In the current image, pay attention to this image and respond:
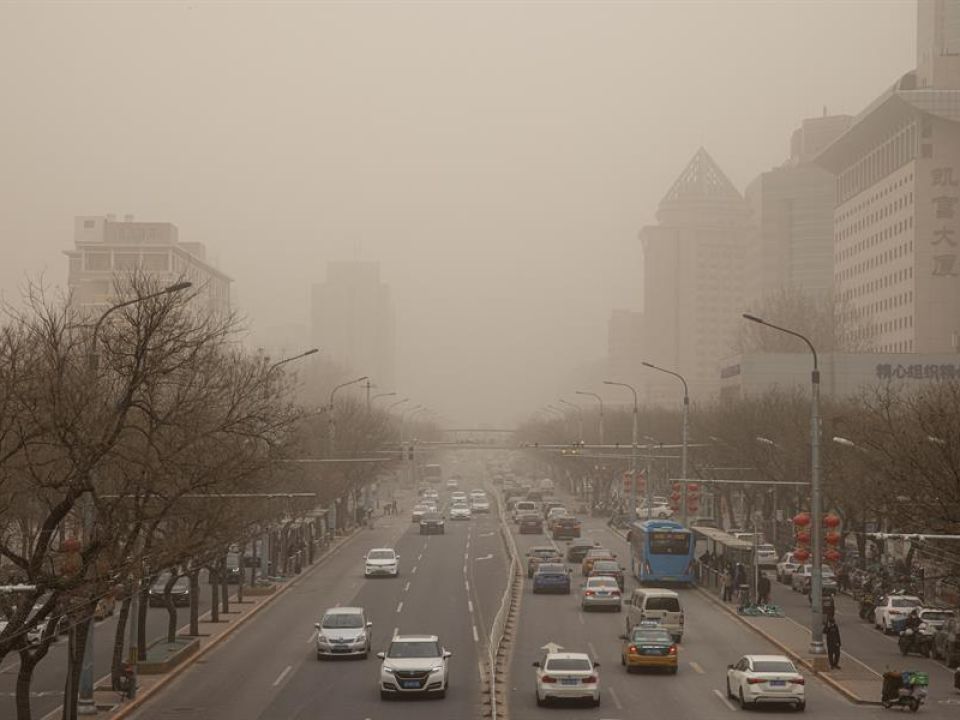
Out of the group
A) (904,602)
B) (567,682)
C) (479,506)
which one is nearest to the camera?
(567,682)

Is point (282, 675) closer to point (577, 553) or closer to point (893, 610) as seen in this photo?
point (893, 610)

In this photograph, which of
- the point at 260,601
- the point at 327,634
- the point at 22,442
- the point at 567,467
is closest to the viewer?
the point at 22,442

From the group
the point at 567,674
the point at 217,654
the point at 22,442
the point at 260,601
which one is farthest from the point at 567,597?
the point at 22,442

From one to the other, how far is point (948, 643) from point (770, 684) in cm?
1229

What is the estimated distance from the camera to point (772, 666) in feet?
123

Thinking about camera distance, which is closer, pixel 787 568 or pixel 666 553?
pixel 666 553

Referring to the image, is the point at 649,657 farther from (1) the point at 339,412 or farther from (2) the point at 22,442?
(1) the point at 339,412

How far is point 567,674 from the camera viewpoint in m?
37.2

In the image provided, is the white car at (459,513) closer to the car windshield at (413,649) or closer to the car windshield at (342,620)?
the car windshield at (342,620)

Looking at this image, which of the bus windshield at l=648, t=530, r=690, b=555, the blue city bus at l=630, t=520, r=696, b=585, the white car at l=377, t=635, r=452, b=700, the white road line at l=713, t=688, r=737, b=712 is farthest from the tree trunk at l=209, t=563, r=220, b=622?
the white road line at l=713, t=688, r=737, b=712

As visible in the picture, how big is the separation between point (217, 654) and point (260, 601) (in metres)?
15.9

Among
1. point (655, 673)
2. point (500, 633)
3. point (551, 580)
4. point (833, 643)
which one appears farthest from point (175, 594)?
point (833, 643)

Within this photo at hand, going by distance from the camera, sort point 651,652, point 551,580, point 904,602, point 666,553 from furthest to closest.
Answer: point 666,553, point 551,580, point 904,602, point 651,652

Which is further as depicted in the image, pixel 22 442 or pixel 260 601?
A: pixel 260 601
